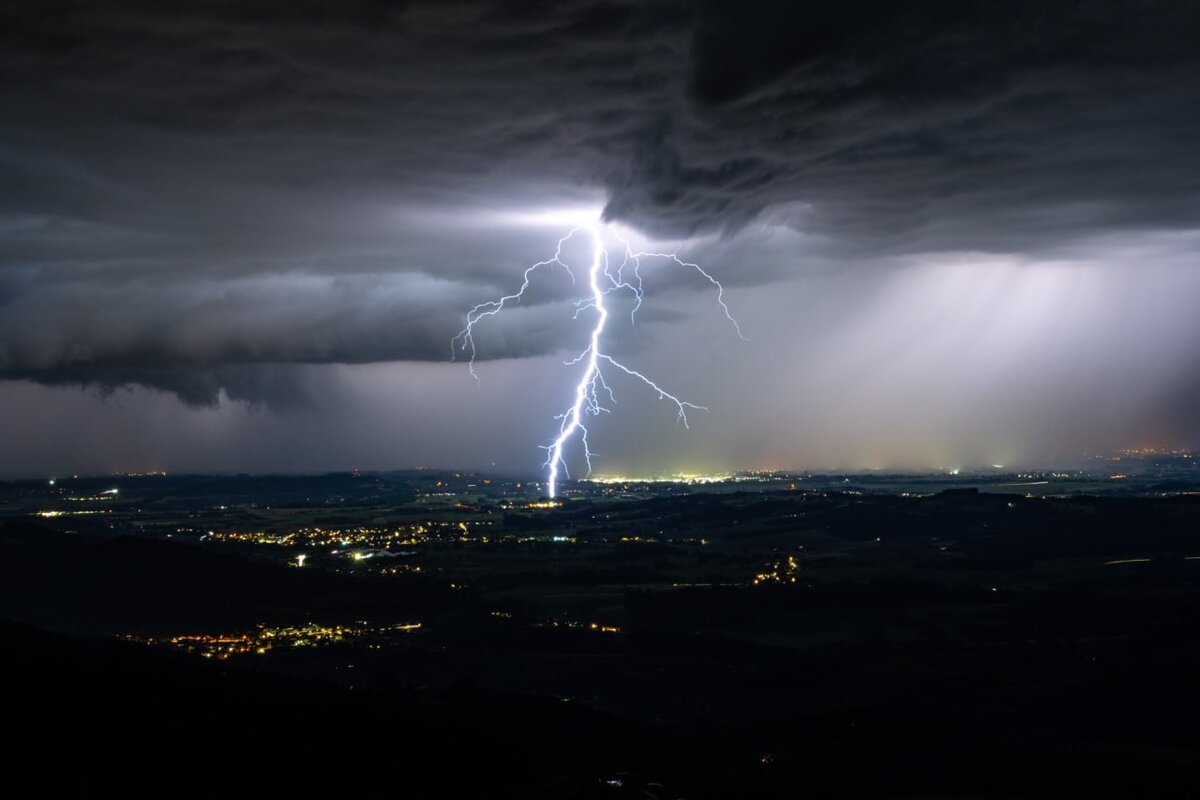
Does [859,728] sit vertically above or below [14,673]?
below

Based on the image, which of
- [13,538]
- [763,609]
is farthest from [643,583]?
[13,538]

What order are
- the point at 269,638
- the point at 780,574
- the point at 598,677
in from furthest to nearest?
the point at 780,574, the point at 269,638, the point at 598,677

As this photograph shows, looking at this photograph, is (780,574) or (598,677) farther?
(780,574)

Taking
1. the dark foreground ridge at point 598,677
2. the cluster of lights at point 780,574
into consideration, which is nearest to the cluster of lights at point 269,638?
the dark foreground ridge at point 598,677

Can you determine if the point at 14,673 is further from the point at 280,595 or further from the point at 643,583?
the point at 643,583

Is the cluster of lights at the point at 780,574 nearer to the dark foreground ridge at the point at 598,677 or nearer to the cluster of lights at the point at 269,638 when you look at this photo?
the dark foreground ridge at the point at 598,677

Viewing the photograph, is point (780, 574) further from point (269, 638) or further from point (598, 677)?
point (269, 638)

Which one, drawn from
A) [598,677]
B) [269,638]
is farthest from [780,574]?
[269,638]

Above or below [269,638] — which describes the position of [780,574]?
above

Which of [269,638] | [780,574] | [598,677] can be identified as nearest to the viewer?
[598,677]

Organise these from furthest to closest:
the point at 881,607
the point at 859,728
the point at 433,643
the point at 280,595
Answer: the point at 280,595
the point at 881,607
the point at 433,643
the point at 859,728

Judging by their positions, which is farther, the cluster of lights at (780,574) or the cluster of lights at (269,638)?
the cluster of lights at (780,574)
